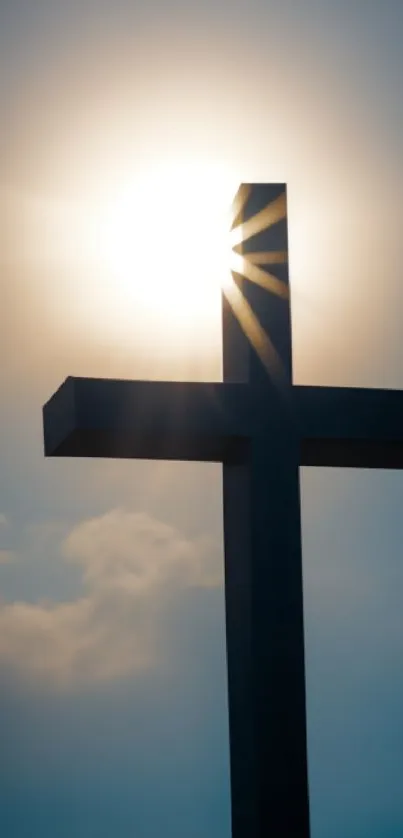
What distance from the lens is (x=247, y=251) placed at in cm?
815

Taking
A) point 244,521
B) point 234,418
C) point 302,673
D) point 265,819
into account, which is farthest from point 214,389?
point 265,819

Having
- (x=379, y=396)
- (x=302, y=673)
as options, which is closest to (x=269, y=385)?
(x=379, y=396)

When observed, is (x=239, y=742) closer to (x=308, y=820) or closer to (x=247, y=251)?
(x=308, y=820)

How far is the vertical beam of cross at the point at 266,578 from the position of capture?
738 cm

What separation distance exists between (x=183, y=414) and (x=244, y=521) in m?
0.71

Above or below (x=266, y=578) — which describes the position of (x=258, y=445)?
above

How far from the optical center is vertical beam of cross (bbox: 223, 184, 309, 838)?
7375 mm

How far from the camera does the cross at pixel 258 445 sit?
7.41 metres

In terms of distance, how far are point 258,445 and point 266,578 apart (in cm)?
78

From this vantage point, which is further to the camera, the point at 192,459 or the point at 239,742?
the point at 192,459

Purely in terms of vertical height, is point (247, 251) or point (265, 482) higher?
point (247, 251)

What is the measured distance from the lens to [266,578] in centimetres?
757

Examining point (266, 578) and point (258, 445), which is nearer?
point (266, 578)

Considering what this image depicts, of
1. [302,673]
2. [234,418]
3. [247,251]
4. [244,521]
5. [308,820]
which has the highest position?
[247,251]
